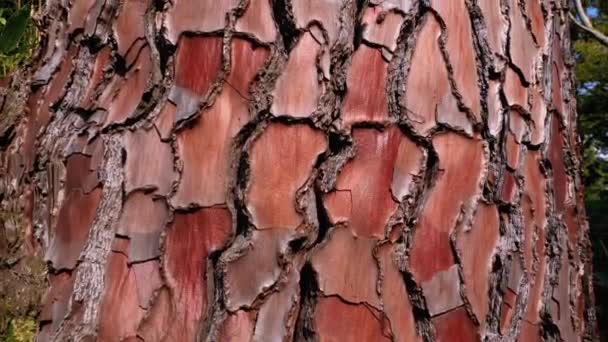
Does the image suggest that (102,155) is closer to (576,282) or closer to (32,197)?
(32,197)

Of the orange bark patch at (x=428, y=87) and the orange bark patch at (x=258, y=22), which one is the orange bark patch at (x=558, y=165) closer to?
the orange bark patch at (x=428, y=87)

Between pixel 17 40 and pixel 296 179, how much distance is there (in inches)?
79.5

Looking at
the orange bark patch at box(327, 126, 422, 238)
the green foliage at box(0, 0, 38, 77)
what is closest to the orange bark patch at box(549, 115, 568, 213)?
the orange bark patch at box(327, 126, 422, 238)

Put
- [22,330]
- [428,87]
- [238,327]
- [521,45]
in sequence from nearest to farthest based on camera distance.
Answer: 1. [238,327]
2. [428,87]
3. [521,45]
4. [22,330]

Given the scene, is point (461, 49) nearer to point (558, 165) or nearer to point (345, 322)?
point (558, 165)

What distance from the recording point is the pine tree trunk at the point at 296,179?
118 cm

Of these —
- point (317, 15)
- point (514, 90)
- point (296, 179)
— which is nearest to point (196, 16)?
point (317, 15)

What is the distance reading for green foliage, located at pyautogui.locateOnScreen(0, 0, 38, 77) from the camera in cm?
283

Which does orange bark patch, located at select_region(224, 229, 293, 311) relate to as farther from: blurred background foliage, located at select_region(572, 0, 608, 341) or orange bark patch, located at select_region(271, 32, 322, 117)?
A: blurred background foliage, located at select_region(572, 0, 608, 341)

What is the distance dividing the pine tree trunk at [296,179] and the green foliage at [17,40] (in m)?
1.61

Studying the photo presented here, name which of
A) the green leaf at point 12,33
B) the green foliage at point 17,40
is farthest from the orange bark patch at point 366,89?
the green leaf at point 12,33

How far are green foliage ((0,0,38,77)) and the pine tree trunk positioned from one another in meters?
1.61

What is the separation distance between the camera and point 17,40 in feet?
9.53

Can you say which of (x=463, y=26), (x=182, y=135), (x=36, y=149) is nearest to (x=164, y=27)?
(x=182, y=135)
